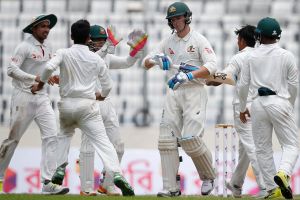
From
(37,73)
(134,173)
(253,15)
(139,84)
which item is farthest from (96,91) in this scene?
(253,15)

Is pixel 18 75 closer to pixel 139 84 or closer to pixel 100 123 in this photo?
pixel 100 123

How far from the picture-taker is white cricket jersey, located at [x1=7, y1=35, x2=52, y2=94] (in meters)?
14.0

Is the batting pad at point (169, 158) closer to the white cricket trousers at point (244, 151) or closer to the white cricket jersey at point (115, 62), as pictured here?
the white cricket trousers at point (244, 151)

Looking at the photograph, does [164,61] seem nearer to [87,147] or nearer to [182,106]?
[182,106]

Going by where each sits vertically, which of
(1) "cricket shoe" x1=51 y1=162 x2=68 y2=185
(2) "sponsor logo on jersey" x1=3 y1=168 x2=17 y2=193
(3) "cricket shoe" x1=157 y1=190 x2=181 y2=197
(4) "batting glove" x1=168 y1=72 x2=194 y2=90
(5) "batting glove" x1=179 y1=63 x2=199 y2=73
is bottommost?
(2) "sponsor logo on jersey" x1=3 y1=168 x2=17 y2=193

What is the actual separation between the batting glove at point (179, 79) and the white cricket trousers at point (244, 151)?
154 centimetres

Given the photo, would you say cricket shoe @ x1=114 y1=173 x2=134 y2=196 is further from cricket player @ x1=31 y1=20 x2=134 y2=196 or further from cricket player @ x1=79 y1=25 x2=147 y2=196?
cricket player @ x1=79 y1=25 x2=147 y2=196

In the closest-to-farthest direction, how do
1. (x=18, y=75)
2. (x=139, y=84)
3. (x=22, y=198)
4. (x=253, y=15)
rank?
(x=22, y=198)
(x=18, y=75)
(x=139, y=84)
(x=253, y=15)

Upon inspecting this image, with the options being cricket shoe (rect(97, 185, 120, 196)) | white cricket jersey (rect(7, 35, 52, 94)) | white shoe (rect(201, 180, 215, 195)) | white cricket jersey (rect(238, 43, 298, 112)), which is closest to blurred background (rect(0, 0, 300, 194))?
cricket shoe (rect(97, 185, 120, 196))

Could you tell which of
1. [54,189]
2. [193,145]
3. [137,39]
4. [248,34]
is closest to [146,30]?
[248,34]

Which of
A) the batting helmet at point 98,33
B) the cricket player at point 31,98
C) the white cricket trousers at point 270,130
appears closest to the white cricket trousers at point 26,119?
the cricket player at point 31,98

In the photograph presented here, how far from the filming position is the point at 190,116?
12.9m

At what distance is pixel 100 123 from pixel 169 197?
3.96 ft

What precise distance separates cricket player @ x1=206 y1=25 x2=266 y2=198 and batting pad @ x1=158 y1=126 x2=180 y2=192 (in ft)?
3.85
